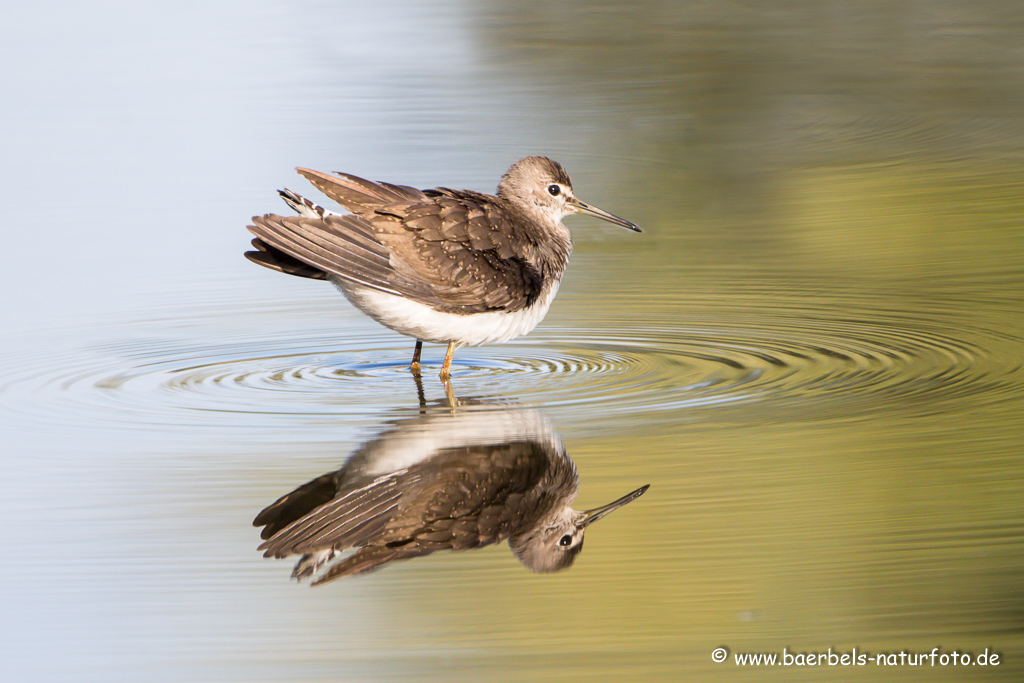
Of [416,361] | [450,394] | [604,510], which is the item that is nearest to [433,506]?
[604,510]

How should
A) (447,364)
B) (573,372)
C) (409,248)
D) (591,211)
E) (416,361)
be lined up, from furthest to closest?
1. (591,211)
2. (416,361)
3. (447,364)
4. (409,248)
5. (573,372)

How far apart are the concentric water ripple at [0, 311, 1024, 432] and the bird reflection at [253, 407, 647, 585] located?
761 mm

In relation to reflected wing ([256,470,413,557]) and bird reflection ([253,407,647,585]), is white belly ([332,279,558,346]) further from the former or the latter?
reflected wing ([256,470,413,557])

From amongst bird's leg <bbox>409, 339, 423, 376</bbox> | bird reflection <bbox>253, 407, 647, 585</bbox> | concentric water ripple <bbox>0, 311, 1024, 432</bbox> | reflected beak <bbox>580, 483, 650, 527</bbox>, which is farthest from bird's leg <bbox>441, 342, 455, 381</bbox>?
reflected beak <bbox>580, 483, 650, 527</bbox>

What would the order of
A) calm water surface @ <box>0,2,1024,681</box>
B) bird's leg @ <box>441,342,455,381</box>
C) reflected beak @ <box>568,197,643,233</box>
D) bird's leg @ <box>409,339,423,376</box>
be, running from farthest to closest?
reflected beak @ <box>568,197,643,233</box>, bird's leg @ <box>409,339,423,376</box>, bird's leg @ <box>441,342,455,381</box>, calm water surface @ <box>0,2,1024,681</box>

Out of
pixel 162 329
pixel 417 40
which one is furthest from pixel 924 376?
pixel 417 40

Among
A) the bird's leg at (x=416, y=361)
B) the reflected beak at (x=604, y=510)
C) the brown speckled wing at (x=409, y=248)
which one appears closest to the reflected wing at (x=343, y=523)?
the reflected beak at (x=604, y=510)

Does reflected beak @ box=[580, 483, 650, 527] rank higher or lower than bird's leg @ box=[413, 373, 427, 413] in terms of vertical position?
lower

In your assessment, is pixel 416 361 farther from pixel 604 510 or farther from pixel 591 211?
pixel 604 510

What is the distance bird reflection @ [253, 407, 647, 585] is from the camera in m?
5.45

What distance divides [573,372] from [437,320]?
2.61ft

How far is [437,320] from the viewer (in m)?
7.96

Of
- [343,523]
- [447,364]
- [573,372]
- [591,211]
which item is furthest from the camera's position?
[591,211]

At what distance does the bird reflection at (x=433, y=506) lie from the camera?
5445 mm
